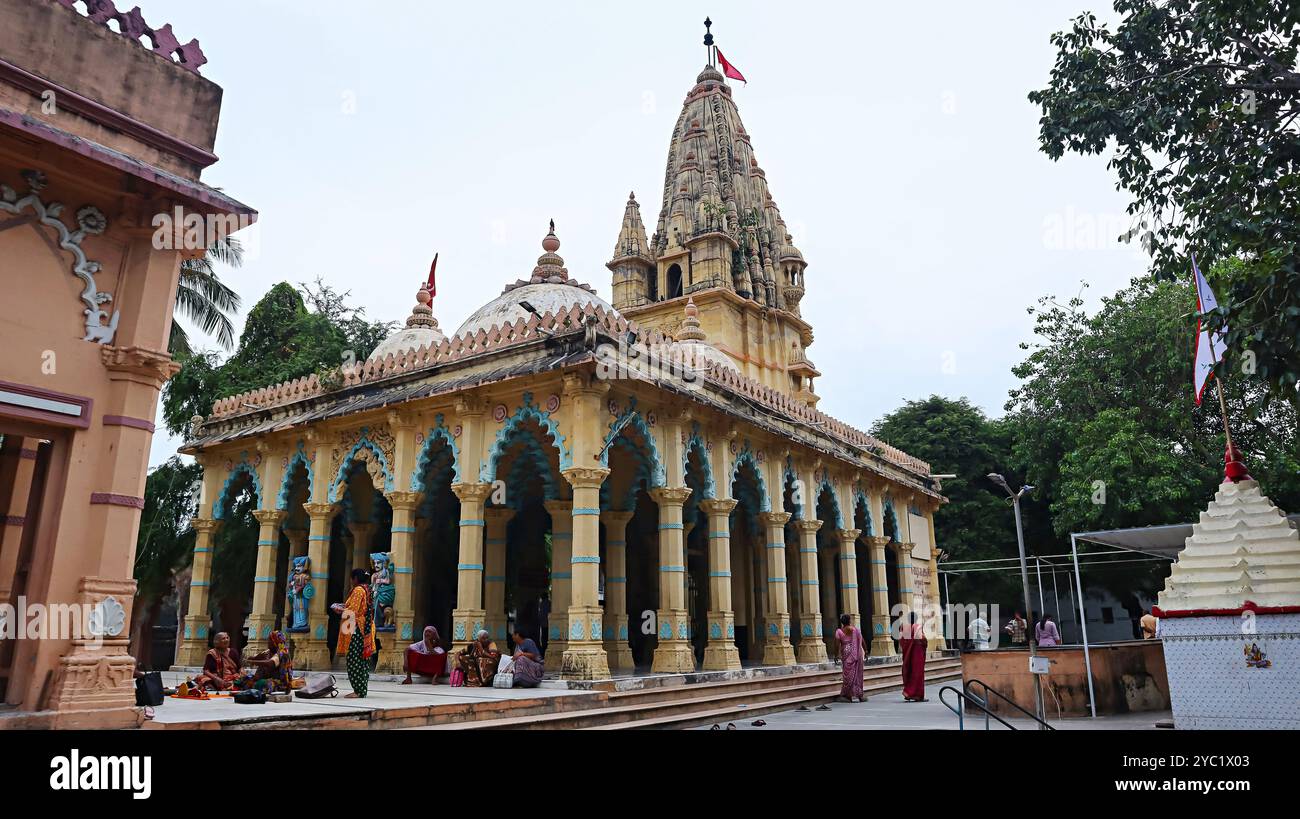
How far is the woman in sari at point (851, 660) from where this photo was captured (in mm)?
15617

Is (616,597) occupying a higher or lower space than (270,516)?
lower

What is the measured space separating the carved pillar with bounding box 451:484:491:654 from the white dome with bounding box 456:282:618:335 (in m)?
5.00

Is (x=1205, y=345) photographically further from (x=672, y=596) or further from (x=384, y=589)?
(x=384, y=589)

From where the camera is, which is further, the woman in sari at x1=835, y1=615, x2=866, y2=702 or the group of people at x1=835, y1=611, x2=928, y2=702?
the woman in sari at x1=835, y1=615, x2=866, y2=702

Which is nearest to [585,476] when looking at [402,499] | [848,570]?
[402,499]

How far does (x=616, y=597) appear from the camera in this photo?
58.6 ft

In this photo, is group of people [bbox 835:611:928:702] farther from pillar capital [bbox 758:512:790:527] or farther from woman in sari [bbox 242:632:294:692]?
woman in sari [bbox 242:632:294:692]

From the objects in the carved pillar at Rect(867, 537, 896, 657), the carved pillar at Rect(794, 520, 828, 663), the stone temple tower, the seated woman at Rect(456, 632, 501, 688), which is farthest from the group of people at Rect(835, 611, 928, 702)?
the stone temple tower

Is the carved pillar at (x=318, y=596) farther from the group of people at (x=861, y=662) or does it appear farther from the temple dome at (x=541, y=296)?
the group of people at (x=861, y=662)

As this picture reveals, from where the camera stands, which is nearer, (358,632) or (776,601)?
(358,632)

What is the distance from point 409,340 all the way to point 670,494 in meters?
9.62

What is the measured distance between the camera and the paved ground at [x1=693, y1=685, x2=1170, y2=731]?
10.1m

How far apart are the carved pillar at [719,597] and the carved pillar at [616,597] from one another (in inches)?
80.7
